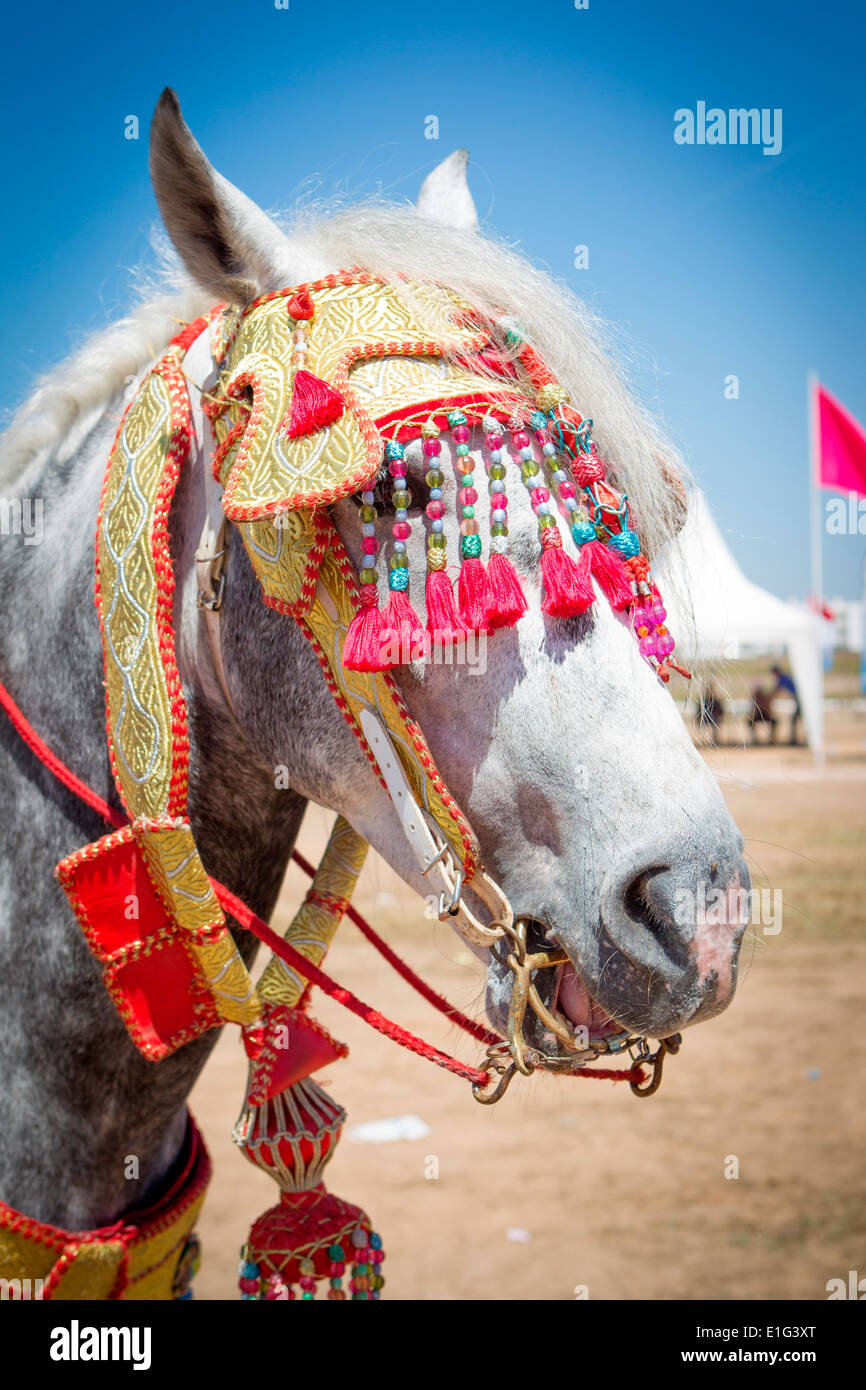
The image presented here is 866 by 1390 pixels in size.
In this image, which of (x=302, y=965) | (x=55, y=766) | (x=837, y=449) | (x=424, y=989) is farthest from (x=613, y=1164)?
(x=837, y=449)

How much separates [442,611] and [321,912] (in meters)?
0.86

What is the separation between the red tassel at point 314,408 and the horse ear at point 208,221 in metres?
0.33

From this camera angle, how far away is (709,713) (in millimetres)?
1657

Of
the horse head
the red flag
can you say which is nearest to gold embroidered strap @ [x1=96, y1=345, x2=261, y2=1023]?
the horse head

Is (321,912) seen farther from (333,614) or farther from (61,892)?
(333,614)

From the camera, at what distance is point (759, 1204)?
16.4ft

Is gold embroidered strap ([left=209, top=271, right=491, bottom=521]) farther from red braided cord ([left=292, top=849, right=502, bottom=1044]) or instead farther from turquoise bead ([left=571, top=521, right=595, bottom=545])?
red braided cord ([left=292, top=849, right=502, bottom=1044])

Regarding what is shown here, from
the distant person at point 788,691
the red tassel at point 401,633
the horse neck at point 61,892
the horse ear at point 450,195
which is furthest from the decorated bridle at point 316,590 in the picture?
the distant person at point 788,691

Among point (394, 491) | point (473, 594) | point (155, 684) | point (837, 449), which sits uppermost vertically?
point (837, 449)

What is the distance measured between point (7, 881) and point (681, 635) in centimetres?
132

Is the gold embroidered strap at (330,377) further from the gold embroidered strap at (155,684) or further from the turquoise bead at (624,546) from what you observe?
the turquoise bead at (624,546)

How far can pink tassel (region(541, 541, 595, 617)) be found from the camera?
135cm

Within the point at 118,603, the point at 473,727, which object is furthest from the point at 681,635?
the point at 118,603

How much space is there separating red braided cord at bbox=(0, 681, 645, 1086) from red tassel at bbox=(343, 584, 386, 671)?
540mm
